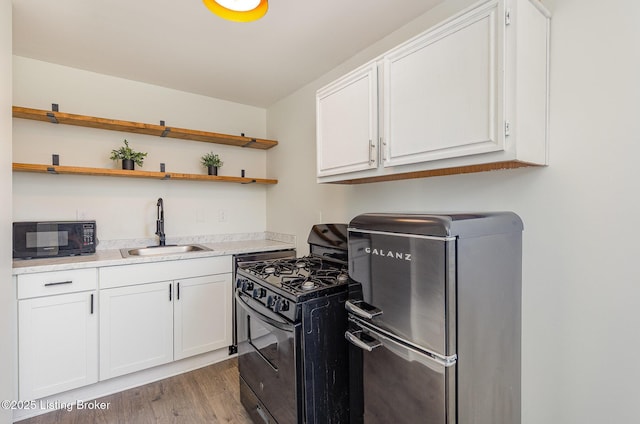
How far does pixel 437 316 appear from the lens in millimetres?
1082

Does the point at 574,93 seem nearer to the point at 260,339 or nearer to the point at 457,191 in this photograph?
the point at 457,191

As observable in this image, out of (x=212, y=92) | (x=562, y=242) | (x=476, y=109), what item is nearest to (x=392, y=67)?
(x=476, y=109)

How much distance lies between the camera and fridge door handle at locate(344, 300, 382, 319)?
1.30 m

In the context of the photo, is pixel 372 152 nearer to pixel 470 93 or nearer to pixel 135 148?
pixel 470 93

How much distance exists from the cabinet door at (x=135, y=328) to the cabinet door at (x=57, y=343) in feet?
0.21

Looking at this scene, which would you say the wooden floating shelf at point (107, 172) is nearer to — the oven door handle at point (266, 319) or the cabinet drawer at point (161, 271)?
the cabinet drawer at point (161, 271)

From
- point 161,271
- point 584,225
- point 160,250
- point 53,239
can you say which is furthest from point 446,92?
point 53,239

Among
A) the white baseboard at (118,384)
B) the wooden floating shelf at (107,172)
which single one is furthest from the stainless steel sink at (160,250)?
the white baseboard at (118,384)

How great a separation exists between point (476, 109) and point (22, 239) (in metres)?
2.92

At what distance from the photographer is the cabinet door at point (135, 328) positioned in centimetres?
217

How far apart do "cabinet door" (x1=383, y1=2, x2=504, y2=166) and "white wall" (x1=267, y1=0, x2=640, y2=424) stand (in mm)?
357

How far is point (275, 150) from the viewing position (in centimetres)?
337

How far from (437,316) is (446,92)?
92cm

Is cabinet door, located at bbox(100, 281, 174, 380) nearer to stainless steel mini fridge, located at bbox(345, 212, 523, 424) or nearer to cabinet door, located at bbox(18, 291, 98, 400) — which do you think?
cabinet door, located at bbox(18, 291, 98, 400)
